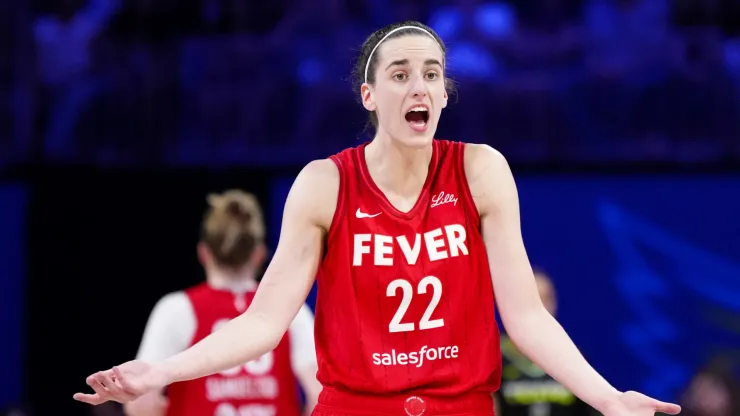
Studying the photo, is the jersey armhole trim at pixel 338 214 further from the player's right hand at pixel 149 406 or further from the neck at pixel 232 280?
the player's right hand at pixel 149 406

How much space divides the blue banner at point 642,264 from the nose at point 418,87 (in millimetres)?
4698

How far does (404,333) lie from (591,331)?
193 inches

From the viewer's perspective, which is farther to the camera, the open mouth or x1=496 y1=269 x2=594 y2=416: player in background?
x1=496 y1=269 x2=594 y2=416: player in background

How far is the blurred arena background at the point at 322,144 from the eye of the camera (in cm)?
767

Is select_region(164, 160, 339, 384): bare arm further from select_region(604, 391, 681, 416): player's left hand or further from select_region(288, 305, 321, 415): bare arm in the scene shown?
select_region(288, 305, 321, 415): bare arm

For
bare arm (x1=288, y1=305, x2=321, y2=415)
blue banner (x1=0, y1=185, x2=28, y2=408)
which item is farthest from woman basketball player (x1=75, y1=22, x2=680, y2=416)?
blue banner (x1=0, y1=185, x2=28, y2=408)

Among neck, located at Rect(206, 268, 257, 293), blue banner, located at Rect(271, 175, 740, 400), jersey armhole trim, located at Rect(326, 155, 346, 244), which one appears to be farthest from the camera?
blue banner, located at Rect(271, 175, 740, 400)

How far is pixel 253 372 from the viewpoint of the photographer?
4391mm

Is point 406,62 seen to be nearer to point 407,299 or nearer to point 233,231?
point 407,299

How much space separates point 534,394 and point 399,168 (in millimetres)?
2766

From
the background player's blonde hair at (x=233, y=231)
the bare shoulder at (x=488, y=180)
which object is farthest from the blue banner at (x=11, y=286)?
the bare shoulder at (x=488, y=180)

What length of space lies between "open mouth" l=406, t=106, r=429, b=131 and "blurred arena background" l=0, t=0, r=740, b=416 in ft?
15.1

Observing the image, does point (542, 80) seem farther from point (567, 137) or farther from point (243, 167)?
point (243, 167)

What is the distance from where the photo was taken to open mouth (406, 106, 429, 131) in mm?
3082
